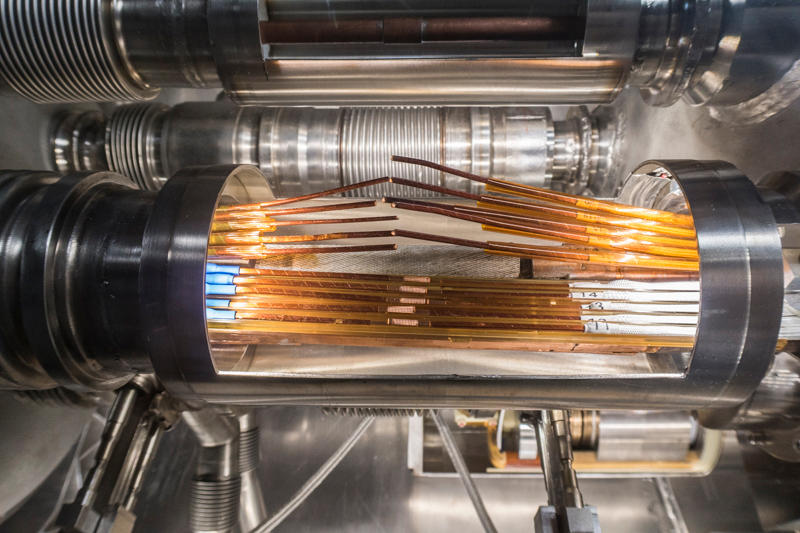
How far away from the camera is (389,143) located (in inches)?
58.2

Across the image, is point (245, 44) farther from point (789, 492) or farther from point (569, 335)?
point (789, 492)

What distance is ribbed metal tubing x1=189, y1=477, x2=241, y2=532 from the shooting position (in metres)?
1.37

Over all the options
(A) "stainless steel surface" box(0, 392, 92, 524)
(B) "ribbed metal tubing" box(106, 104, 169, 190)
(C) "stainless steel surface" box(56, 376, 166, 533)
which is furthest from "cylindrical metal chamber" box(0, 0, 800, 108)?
(A) "stainless steel surface" box(0, 392, 92, 524)

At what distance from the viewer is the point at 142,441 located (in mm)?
1125

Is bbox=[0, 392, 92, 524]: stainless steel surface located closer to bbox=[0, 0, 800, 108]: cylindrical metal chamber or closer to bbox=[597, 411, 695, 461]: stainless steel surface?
bbox=[0, 0, 800, 108]: cylindrical metal chamber

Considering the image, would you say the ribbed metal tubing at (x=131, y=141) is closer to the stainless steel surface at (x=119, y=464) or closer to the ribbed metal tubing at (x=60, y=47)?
the ribbed metal tubing at (x=60, y=47)

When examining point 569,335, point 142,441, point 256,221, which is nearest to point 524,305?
point 569,335

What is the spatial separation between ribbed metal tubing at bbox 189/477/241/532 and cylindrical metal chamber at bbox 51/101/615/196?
84 centimetres

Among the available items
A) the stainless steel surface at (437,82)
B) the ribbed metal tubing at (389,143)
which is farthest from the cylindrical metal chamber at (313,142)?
the stainless steel surface at (437,82)

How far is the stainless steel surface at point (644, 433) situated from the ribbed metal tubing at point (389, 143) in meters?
0.84

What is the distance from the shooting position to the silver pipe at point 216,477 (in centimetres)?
137

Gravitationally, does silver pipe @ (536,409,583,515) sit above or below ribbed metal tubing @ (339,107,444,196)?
below

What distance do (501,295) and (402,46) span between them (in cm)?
55

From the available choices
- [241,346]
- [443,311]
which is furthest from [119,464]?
[443,311]
